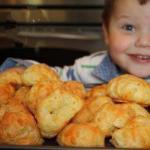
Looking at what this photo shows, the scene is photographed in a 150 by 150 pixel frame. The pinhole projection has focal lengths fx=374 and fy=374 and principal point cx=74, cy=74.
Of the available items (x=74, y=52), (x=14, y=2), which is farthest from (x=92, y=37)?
(x=14, y=2)

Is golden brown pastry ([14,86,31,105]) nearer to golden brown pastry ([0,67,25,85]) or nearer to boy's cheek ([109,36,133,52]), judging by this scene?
golden brown pastry ([0,67,25,85])

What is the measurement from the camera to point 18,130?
434mm

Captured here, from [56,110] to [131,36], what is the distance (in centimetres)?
36

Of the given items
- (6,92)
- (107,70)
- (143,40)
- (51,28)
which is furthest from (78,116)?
(51,28)

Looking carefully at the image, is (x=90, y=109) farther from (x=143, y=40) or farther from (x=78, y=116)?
(x=143, y=40)

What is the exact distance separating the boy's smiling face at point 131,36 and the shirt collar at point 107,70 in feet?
0.23

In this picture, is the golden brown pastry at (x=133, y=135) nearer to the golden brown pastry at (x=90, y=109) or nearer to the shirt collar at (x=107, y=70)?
the golden brown pastry at (x=90, y=109)

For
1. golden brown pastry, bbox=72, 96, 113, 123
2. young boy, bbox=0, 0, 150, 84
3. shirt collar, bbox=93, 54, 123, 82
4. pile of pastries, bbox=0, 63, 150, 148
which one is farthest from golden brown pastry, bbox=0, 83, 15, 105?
shirt collar, bbox=93, 54, 123, 82

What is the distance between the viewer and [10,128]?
1.42 feet

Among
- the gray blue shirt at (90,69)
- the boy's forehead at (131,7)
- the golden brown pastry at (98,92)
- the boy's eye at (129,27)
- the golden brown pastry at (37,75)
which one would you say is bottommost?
the gray blue shirt at (90,69)

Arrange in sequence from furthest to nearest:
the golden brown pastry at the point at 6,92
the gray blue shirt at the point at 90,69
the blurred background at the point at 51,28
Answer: the blurred background at the point at 51,28, the gray blue shirt at the point at 90,69, the golden brown pastry at the point at 6,92

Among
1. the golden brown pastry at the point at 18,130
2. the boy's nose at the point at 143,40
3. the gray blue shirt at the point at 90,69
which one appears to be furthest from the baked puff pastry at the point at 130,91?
the gray blue shirt at the point at 90,69

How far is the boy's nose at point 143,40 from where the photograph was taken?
73 centimetres

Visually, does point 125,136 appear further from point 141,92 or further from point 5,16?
point 5,16
